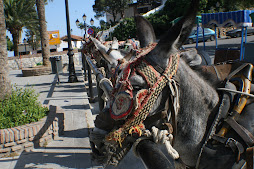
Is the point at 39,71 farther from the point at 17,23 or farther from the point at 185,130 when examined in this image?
the point at 17,23

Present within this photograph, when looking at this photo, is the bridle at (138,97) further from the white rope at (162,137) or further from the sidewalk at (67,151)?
the sidewalk at (67,151)

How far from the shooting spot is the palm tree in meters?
30.6

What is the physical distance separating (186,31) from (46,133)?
4082 mm

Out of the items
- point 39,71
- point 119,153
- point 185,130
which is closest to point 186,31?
point 185,130

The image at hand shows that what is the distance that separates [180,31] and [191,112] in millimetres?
665

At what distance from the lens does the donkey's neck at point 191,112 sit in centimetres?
178

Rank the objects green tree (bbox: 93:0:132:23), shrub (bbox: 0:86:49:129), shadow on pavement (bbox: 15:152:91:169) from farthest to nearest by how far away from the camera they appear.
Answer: green tree (bbox: 93:0:132:23)
shrub (bbox: 0:86:49:129)
shadow on pavement (bbox: 15:152:91:169)

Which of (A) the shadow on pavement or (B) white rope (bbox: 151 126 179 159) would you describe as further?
(A) the shadow on pavement

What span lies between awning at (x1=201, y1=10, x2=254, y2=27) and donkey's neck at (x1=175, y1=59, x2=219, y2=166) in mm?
11216

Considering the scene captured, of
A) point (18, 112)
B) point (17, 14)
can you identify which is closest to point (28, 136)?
point (18, 112)

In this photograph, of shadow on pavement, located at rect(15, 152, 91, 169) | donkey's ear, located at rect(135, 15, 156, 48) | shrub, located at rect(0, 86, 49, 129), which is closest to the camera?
donkey's ear, located at rect(135, 15, 156, 48)

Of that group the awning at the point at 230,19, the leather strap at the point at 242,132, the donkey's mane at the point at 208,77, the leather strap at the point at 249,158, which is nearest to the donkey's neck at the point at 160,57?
the donkey's mane at the point at 208,77

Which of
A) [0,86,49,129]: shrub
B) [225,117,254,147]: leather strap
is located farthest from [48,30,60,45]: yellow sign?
[225,117,254,147]: leather strap

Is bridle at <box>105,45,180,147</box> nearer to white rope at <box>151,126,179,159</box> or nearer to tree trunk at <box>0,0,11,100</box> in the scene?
white rope at <box>151,126,179,159</box>
